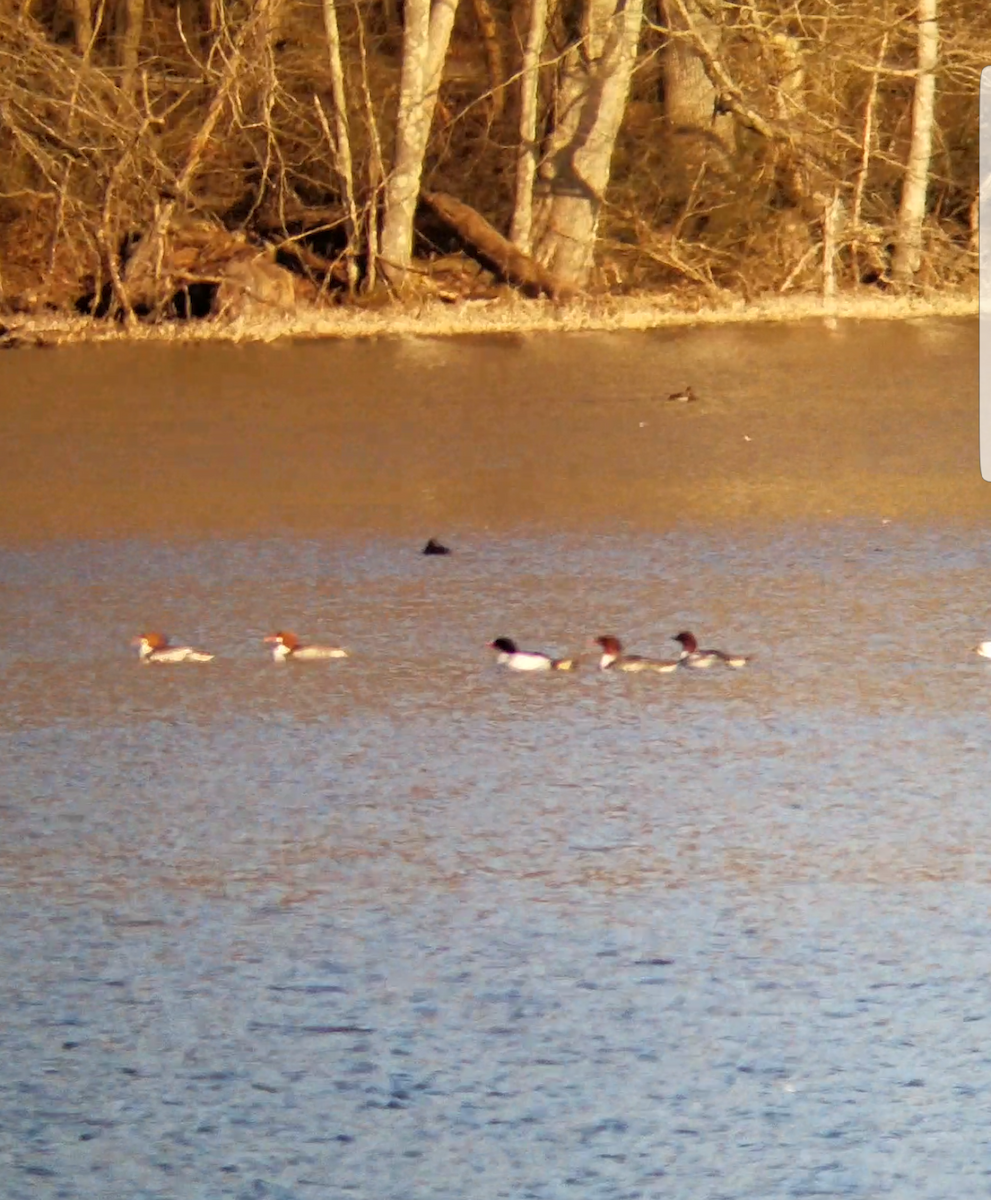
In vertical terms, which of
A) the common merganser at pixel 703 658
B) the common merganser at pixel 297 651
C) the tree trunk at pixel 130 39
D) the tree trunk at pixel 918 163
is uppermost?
the tree trunk at pixel 130 39

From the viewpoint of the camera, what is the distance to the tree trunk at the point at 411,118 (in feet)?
51.4

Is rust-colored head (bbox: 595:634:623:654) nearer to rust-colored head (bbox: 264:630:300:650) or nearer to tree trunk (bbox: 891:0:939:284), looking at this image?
rust-colored head (bbox: 264:630:300:650)

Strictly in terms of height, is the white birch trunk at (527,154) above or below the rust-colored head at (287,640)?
above

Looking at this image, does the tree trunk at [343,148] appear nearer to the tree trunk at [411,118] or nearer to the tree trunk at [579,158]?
the tree trunk at [411,118]

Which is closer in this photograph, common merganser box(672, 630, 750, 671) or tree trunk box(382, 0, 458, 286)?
common merganser box(672, 630, 750, 671)

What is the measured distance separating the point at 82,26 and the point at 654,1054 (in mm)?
14689

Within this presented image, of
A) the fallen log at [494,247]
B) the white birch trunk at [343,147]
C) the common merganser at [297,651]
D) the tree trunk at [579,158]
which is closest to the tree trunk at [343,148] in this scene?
the white birch trunk at [343,147]

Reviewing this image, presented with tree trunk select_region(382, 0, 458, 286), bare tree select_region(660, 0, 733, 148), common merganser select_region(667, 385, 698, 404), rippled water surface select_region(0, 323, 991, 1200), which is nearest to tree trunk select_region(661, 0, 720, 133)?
bare tree select_region(660, 0, 733, 148)

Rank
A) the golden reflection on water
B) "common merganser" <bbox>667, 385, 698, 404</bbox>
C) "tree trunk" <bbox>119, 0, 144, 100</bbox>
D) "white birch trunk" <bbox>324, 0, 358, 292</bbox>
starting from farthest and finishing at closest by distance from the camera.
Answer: "tree trunk" <bbox>119, 0, 144, 100</bbox>
"white birch trunk" <bbox>324, 0, 358, 292</bbox>
"common merganser" <bbox>667, 385, 698, 404</bbox>
the golden reflection on water

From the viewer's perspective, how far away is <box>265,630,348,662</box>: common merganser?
6.15 metres

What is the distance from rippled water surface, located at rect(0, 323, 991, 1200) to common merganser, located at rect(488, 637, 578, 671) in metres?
0.06

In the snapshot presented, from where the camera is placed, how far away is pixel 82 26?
1667 centimetres

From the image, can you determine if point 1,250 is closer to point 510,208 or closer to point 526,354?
point 510,208

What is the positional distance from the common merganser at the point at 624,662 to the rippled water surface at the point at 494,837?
0.30ft
